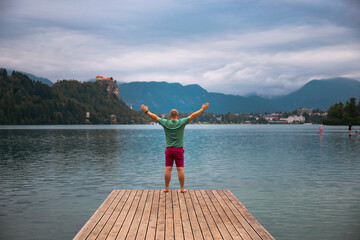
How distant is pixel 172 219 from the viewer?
1136cm

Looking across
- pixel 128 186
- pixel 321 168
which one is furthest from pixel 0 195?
pixel 321 168

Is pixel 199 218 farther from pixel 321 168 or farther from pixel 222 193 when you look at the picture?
pixel 321 168

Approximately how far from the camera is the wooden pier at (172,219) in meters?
9.97

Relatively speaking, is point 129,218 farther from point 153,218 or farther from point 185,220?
point 185,220

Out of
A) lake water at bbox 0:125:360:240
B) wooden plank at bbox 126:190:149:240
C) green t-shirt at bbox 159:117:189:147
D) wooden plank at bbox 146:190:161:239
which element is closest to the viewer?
wooden plank at bbox 126:190:149:240

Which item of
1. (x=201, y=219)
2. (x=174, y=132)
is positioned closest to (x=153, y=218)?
(x=201, y=219)

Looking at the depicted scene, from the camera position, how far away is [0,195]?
68.6 feet

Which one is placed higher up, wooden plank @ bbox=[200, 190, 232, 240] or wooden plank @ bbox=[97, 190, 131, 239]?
wooden plank @ bbox=[200, 190, 232, 240]

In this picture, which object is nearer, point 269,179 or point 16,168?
point 269,179

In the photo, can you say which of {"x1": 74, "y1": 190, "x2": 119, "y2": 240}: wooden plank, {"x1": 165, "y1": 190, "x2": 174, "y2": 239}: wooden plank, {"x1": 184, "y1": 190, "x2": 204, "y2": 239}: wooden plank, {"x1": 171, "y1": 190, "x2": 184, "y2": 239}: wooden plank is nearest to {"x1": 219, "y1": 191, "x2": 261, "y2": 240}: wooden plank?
{"x1": 184, "y1": 190, "x2": 204, "y2": 239}: wooden plank

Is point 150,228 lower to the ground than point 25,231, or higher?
higher

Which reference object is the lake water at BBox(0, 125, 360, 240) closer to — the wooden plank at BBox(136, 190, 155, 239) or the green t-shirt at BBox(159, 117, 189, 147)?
the wooden plank at BBox(136, 190, 155, 239)

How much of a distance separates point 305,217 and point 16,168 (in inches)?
1020

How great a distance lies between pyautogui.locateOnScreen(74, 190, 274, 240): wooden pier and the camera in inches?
392
